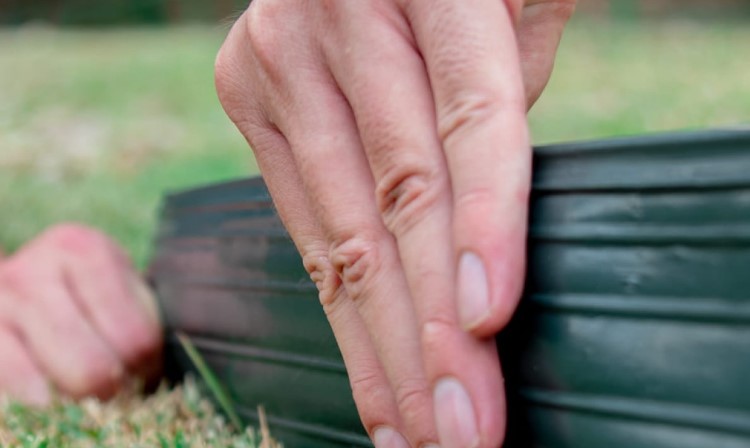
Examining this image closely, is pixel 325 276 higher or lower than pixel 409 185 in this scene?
lower

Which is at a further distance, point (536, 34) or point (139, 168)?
point (139, 168)

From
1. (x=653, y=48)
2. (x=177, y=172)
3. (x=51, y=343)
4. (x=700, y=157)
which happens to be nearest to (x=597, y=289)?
(x=700, y=157)

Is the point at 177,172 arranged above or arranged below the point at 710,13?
above


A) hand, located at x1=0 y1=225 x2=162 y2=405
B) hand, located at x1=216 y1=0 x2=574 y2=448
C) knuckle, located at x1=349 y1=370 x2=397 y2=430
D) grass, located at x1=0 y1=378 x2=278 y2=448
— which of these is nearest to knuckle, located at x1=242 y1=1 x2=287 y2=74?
hand, located at x1=216 y1=0 x2=574 y2=448

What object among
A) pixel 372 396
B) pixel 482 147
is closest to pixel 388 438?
pixel 372 396

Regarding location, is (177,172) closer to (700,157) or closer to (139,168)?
(139,168)

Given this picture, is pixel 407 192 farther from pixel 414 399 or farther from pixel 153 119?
pixel 153 119

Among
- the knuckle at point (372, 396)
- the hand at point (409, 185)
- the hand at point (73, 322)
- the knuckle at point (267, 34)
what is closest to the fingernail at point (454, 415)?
the hand at point (409, 185)

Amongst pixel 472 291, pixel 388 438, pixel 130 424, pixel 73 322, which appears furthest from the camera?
pixel 73 322
